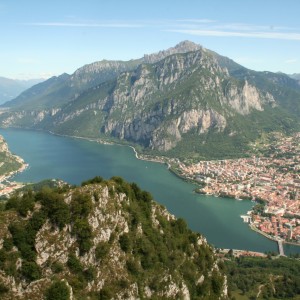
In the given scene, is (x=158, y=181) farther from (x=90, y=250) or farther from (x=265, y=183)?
(x=90, y=250)

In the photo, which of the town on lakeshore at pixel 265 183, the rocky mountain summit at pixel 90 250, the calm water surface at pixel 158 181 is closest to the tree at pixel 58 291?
the rocky mountain summit at pixel 90 250

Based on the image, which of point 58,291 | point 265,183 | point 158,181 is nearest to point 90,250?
point 58,291

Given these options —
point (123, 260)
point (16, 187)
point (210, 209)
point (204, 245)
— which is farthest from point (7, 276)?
point (16, 187)

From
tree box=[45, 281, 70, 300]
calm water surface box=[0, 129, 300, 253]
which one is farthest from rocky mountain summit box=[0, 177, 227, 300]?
calm water surface box=[0, 129, 300, 253]

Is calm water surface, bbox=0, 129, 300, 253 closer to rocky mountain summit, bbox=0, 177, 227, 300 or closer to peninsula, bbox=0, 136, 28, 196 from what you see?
peninsula, bbox=0, 136, 28, 196

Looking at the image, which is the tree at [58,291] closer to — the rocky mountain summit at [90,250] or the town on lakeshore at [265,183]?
the rocky mountain summit at [90,250]

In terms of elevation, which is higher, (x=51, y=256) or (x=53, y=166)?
(x=51, y=256)

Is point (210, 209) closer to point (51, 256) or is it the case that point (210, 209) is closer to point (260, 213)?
point (260, 213)
